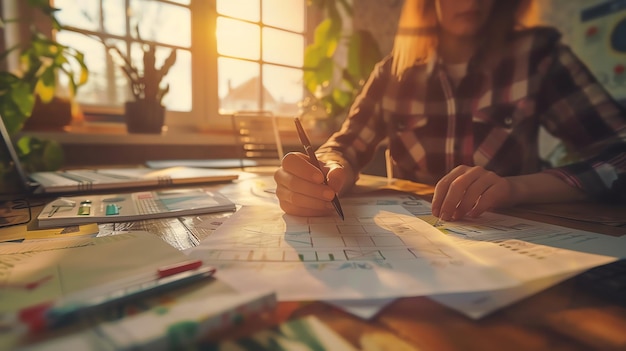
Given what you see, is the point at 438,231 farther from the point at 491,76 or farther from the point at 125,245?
the point at 491,76

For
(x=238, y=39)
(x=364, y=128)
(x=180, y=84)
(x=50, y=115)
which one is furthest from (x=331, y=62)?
(x=50, y=115)

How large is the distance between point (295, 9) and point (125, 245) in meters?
1.98

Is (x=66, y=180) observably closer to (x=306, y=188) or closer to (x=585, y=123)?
(x=306, y=188)

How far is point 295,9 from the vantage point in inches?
79.3

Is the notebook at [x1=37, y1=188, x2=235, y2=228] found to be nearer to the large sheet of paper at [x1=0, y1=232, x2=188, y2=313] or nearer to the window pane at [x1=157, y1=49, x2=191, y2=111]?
the large sheet of paper at [x1=0, y1=232, x2=188, y2=313]

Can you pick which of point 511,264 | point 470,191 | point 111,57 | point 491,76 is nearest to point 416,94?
point 491,76

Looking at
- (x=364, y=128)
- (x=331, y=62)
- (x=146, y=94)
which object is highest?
(x=331, y=62)

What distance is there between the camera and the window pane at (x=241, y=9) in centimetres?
171

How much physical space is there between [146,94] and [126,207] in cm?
94

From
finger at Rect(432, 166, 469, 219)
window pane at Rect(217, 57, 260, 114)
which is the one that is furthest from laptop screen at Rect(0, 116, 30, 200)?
window pane at Rect(217, 57, 260, 114)

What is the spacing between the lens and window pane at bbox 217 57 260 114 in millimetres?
1748

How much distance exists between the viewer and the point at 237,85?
1812 mm

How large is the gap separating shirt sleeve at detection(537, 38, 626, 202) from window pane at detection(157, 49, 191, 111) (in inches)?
54.9

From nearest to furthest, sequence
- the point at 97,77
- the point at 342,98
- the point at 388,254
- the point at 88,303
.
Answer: the point at 88,303
the point at 388,254
the point at 97,77
the point at 342,98
